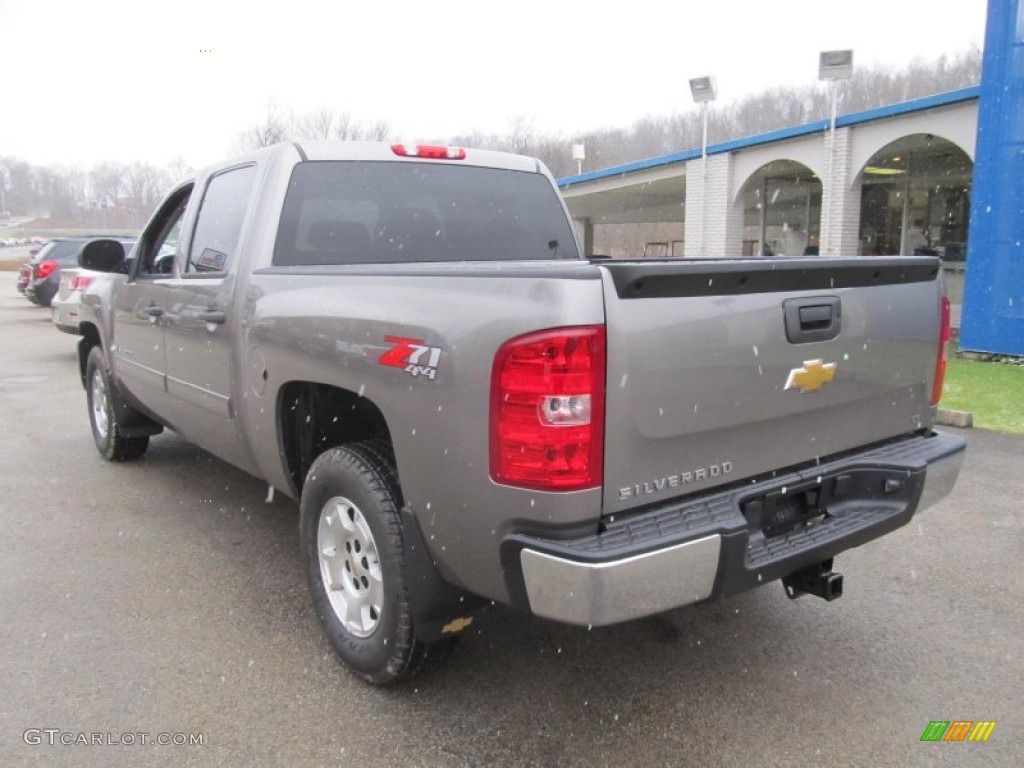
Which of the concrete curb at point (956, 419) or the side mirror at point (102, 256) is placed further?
the concrete curb at point (956, 419)

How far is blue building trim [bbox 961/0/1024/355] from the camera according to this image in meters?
9.45

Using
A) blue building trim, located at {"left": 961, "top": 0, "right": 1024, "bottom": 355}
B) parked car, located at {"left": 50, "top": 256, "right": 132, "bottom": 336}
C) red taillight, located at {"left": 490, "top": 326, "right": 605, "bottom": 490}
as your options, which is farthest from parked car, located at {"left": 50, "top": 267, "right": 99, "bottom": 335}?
blue building trim, located at {"left": 961, "top": 0, "right": 1024, "bottom": 355}

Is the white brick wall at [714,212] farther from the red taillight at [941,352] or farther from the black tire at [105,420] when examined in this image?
the red taillight at [941,352]

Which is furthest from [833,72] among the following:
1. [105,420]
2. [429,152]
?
[105,420]

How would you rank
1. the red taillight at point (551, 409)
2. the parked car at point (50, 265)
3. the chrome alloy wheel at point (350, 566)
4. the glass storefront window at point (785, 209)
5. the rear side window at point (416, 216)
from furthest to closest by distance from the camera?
the glass storefront window at point (785, 209)
the parked car at point (50, 265)
the rear side window at point (416, 216)
the chrome alloy wheel at point (350, 566)
the red taillight at point (551, 409)

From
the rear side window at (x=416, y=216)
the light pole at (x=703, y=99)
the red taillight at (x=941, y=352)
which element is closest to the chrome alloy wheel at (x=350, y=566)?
the rear side window at (x=416, y=216)

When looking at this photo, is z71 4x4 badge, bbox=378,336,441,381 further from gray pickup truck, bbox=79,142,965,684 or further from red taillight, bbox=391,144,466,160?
red taillight, bbox=391,144,466,160

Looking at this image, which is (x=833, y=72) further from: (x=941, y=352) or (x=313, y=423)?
(x=313, y=423)

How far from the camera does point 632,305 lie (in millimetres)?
2199

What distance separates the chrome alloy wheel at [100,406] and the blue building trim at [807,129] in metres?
10.8

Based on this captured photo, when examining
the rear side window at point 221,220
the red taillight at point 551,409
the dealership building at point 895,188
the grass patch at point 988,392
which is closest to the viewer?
the red taillight at point 551,409

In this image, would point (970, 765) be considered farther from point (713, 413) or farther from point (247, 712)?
point (247, 712)

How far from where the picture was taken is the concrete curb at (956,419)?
674 cm

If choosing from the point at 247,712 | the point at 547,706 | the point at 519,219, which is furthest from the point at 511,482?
the point at 519,219
